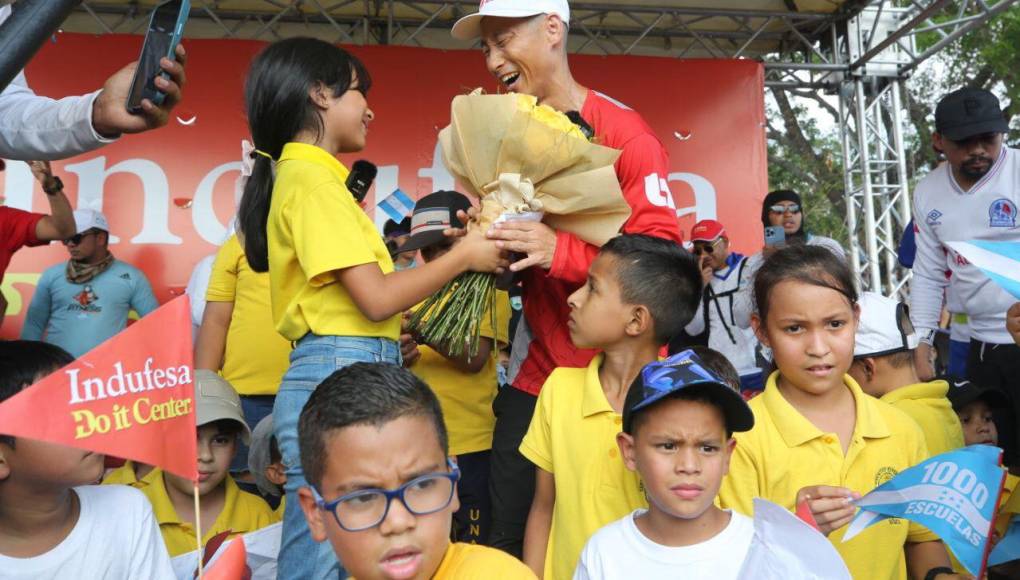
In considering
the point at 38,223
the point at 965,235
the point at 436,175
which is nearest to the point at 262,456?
the point at 38,223

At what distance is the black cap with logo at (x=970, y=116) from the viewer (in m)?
4.01

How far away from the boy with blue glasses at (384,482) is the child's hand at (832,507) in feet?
2.35

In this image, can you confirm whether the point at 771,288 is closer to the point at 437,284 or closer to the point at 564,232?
the point at 564,232

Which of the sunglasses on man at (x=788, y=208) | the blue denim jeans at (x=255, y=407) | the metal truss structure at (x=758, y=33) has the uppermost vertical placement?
the metal truss structure at (x=758, y=33)

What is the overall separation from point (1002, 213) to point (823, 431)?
6.80ft

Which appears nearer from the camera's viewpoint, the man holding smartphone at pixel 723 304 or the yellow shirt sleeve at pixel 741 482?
the yellow shirt sleeve at pixel 741 482

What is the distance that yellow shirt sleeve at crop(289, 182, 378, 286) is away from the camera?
7.90 feet

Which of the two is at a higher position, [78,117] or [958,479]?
[78,117]

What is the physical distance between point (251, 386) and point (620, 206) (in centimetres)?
206

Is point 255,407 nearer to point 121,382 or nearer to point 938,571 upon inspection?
point 121,382

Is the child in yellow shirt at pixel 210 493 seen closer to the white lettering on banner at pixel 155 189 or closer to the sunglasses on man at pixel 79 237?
the sunglasses on man at pixel 79 237

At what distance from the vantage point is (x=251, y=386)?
13.4 ft

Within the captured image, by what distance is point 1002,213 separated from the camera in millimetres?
4082

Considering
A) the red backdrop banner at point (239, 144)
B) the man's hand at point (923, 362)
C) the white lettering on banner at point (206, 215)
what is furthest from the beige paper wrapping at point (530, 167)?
the white lettering on banner at point (206, 215)
